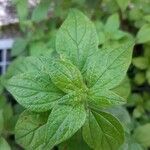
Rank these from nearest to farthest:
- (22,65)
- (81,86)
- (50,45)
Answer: (81,86)
(22,65)
(50,45)

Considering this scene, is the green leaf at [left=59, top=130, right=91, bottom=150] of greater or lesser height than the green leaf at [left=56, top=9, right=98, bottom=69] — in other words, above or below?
below

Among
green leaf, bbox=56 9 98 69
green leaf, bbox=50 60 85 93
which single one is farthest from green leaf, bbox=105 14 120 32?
green leaf, bbox=50 60 85 93

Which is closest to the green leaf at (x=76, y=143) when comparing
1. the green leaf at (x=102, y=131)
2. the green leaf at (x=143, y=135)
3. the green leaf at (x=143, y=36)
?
the green leaf at (x=102, y=131)

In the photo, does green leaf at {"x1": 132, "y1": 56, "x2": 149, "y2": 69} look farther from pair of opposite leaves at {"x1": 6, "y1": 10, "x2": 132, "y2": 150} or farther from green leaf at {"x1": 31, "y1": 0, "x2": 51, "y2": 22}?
pair of opposite leaves at {"x1": 6, "y1": 10, "x2": 132, "y2": 150}

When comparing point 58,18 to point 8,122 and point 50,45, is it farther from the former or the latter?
point 8,122

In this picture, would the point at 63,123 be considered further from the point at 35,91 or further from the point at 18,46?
the point at 18,46

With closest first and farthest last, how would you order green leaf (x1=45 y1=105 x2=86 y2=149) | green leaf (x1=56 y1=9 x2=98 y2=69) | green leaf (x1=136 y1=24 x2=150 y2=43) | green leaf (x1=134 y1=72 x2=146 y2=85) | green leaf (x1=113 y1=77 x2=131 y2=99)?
green leaf (x1=45 y1=105 x2=86 y2=149) < green leaf (x1=56 y1=9 x2=98 y2=69) < green leaf (x1=113 y1=77 x2=131 y2=99) < green leaf (x1=136 y1=24 x2=150 y2=43) < green leaf (x1=134 y1=72 x2=146 y2=85)

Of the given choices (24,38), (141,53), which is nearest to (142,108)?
(141,53)

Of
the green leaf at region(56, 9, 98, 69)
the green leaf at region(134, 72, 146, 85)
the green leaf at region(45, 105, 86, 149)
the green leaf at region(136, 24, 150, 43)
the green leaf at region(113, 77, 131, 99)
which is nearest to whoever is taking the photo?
the green leaf at region(45, 105, 86, 149)

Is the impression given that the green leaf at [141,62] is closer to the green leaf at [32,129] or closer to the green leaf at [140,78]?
the green leaf at [140,78]
